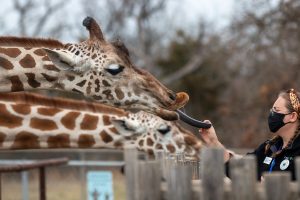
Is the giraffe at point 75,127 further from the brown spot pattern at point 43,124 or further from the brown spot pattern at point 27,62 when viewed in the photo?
the brown spot pattern at point 27,62

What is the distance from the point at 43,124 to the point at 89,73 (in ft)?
3.75

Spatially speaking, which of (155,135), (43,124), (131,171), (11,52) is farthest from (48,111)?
(131,171)

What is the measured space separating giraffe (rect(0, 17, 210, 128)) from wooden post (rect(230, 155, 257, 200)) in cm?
337

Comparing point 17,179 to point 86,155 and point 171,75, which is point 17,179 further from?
point 171,75

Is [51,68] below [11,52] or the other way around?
below

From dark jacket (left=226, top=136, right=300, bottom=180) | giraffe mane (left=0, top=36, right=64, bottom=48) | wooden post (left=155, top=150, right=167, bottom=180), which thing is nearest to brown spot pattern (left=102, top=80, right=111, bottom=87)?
giraffe mane (left=0, top=36, right=64, bottom=48)

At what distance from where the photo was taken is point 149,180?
3.80m

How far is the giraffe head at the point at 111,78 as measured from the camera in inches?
276

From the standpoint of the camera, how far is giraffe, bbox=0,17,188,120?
6949 mm

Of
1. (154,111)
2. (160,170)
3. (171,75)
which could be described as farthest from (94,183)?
(171,75)

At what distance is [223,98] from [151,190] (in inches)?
1041

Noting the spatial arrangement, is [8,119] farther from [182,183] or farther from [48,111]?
[182,183]

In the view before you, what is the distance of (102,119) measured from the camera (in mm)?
9312

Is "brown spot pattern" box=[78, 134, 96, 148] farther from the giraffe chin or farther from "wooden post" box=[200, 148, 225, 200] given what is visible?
"wooden post" box=[200, 148, 225, 200]
